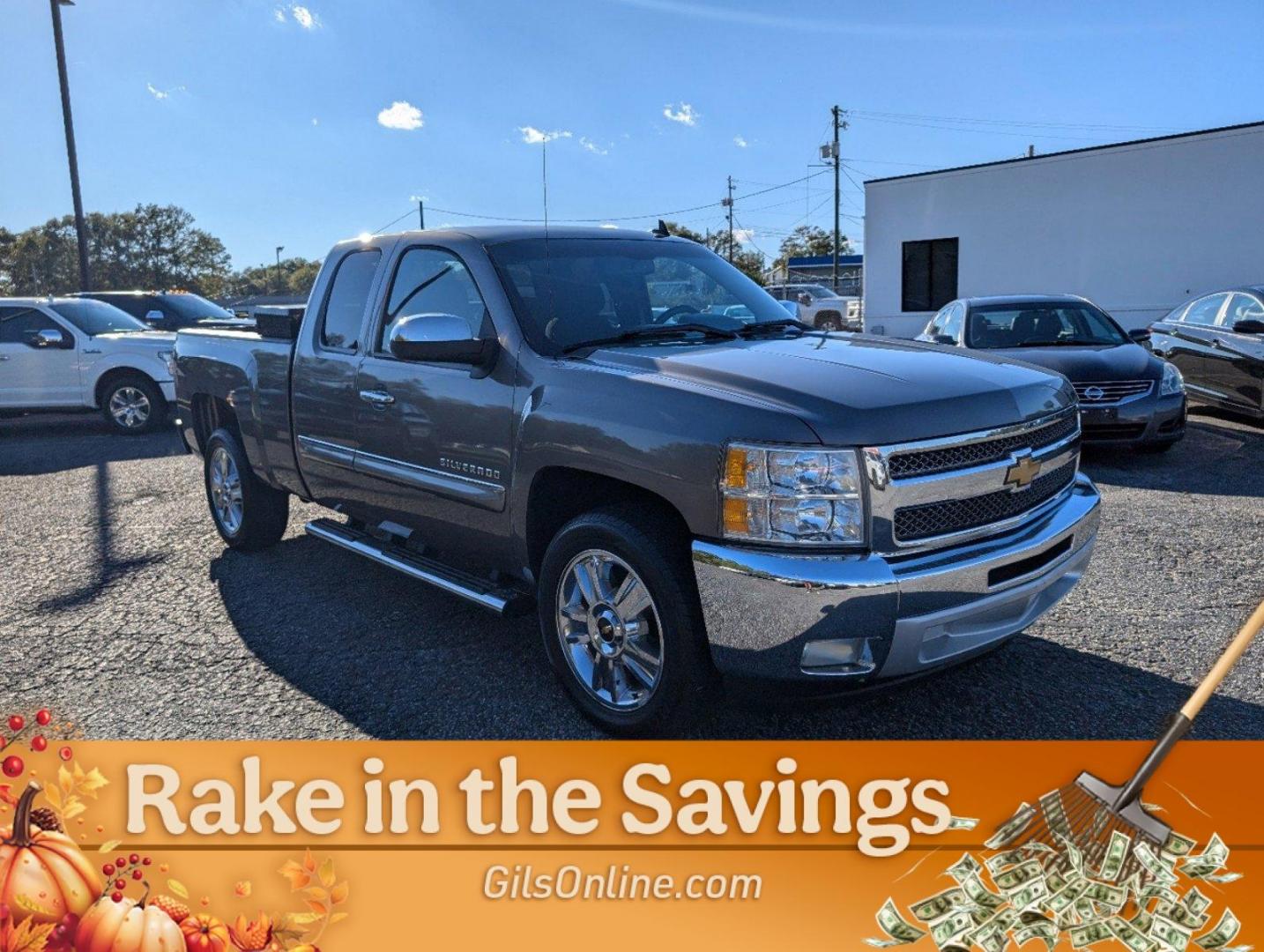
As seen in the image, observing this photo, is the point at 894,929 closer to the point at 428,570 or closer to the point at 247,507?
the point at 428,570

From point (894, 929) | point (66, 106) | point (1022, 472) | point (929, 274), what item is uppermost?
point (66, 106)

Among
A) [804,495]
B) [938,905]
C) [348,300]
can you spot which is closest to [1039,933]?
[938,905]

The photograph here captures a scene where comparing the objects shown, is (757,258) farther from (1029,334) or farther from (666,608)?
(666,608)

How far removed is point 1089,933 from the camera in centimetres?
232

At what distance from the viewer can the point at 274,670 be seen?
4.20 m

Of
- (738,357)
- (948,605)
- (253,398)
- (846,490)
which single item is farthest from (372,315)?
(948,605)

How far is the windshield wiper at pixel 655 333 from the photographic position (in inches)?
152

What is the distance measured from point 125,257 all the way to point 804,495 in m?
51.6

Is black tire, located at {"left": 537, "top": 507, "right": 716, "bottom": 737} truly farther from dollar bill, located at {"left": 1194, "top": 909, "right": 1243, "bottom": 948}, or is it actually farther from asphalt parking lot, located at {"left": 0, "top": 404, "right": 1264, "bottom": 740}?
dollar bill, located at {"left": 1194, "top": 909, "right": 1243, "bottom": 948}

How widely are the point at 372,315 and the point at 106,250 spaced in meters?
49.6

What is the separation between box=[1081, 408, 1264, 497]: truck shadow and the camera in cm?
743

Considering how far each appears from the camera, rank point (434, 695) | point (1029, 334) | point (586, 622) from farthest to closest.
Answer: point (1029, 334)
point (434, 695)
point (586, 622)

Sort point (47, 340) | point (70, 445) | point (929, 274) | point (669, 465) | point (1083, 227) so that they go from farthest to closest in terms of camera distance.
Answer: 1. point (929, 274)
2. point (1083, 227)
3. point (47, 340)
4. point (70, 445)
5. point (669, 465)

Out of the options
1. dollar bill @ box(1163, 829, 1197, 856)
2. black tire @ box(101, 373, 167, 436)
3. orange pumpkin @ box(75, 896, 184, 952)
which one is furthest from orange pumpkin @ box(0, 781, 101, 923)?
black tire @ box(101, 373, 167, 436)
